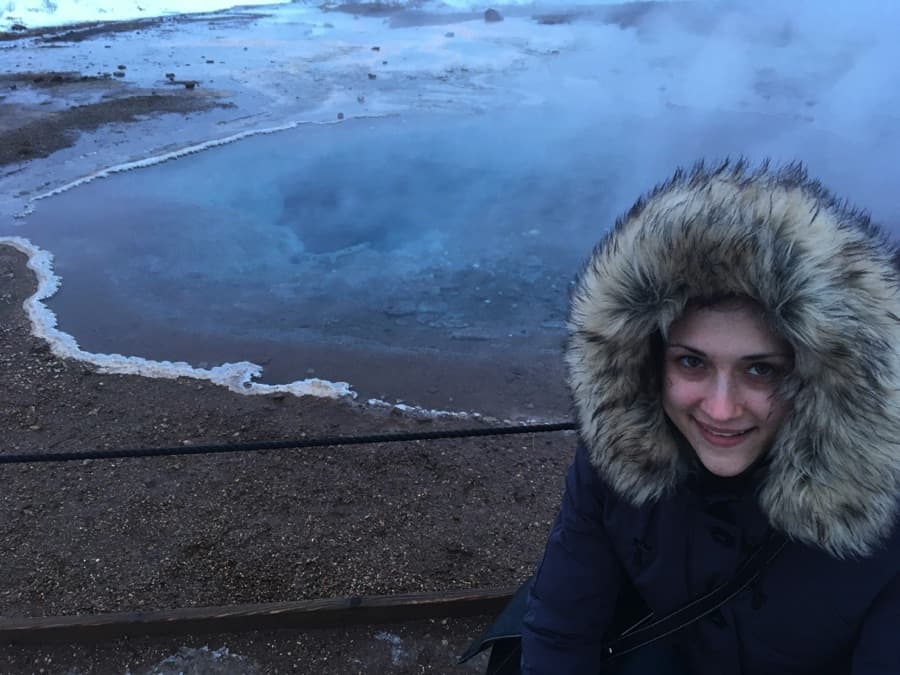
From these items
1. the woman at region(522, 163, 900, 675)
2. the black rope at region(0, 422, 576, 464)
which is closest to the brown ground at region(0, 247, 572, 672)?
the black rope at region(0, 422, 576, 464)

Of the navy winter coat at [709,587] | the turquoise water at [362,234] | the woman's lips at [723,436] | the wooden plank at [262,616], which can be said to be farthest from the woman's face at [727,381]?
the turquoise water at [362,234]

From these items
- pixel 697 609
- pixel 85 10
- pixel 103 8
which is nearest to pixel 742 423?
pixel 697 609

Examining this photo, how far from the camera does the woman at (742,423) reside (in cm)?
130

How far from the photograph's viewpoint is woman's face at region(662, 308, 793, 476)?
1366 mm

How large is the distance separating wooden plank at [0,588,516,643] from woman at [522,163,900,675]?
103 centimetres

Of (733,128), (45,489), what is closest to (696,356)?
(45,489)

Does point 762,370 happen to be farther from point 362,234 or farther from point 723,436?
point 362,234

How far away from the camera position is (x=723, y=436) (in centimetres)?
147

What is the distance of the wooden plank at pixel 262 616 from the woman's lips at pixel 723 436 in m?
1.47

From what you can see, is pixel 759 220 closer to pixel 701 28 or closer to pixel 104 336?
pixel 104 336

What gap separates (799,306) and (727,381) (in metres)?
0.21

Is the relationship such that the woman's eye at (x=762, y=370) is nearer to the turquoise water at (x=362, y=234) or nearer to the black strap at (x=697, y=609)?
the black strap at (x=697, y=609)

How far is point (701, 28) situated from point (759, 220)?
57.8 feet

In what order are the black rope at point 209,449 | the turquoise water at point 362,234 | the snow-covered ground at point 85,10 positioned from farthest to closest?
1. the snow-covered ground at point 85,10
2. the turquoise water at point 362,234
3. the black rope at point 209,449
